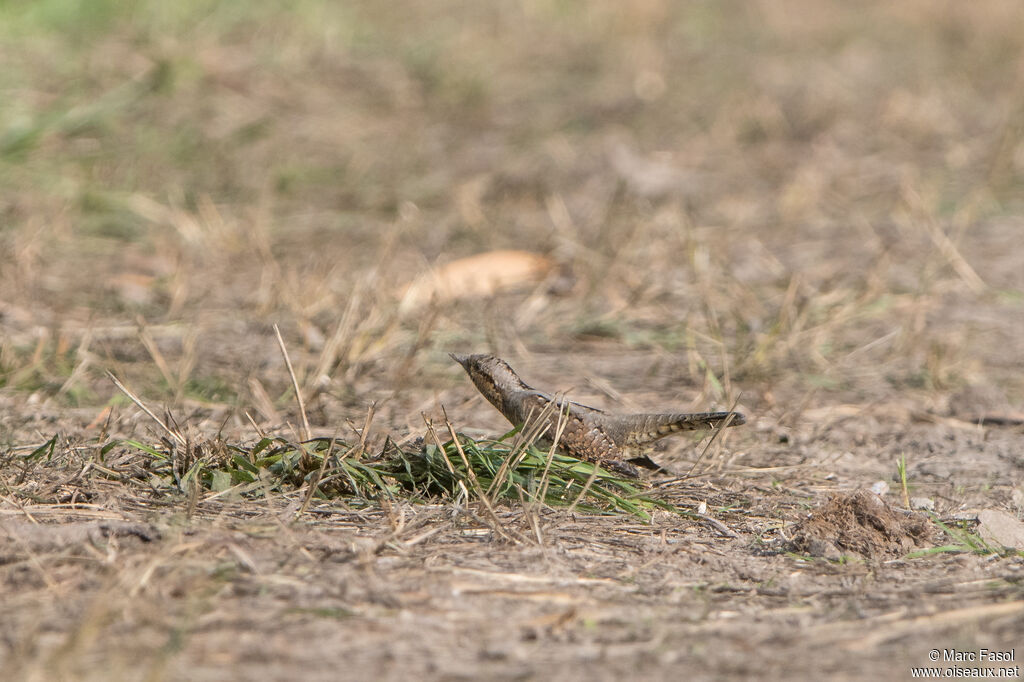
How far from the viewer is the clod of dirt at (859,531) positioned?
2406mm

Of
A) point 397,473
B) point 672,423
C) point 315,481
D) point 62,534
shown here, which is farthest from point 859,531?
point 62,534

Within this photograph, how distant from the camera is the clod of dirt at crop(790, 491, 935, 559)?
2406mm

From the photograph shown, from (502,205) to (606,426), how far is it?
3141mm

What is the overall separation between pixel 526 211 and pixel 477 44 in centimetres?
245

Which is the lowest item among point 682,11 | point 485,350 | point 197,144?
point 485,350

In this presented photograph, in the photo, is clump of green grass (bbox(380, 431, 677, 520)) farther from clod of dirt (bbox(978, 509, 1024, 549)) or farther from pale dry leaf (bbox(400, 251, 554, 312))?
pale dry leaf (bbox(400, 251, 554, 312))

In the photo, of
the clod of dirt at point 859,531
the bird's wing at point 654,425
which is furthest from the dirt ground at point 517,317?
the bird's wing at point 654,425

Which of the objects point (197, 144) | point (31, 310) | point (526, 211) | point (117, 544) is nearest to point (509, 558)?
point (117, 544)

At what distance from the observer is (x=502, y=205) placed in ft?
19.1

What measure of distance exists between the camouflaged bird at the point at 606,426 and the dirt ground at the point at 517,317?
0.33ft

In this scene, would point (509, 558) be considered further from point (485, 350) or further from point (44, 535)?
point (485, 350)

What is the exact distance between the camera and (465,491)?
8.08 feet

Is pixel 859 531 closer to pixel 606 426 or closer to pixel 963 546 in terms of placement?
pixel 963 546

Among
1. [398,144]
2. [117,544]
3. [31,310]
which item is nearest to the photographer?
[117,544]
